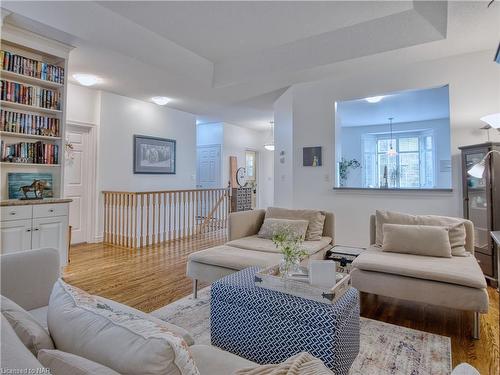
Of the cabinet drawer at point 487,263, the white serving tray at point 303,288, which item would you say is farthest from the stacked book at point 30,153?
the cabinet drawer at point 487,263

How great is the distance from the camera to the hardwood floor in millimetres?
2010

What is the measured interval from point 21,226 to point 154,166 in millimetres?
3328

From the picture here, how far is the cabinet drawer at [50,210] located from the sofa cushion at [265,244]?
194 centimetres

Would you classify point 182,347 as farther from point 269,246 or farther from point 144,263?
point 144,263

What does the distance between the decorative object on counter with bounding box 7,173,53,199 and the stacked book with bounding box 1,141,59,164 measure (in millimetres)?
223

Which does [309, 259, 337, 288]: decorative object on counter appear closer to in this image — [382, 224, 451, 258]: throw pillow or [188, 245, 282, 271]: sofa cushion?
[188, 245, 282, 271]: sofa cushion

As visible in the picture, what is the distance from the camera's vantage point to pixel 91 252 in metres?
4.53

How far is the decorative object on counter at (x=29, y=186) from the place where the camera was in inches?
133

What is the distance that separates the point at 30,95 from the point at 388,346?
4322 mm

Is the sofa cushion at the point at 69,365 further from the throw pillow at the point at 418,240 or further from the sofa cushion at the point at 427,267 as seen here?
the throw pillow at the point at 418,240

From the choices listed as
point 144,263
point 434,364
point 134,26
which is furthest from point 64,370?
point 134,26

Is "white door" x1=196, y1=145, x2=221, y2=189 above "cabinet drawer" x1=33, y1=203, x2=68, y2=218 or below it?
above

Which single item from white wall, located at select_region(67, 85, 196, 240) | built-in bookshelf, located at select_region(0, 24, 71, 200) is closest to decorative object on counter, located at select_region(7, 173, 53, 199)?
built-in bookshelf, located at select_region(0, 24, 71, 200)

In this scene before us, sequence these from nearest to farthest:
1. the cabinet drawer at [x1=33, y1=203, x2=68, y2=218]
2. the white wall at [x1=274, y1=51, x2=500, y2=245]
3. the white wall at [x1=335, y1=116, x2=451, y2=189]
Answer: the cabinet drawer at [x1=33, y1=203, x2=68, y2=218]
the white wall at [x1=274, y1=51, x2=500, y2=245]
the white wall at [x1=335, y1=116, x2=451, y2=189]
